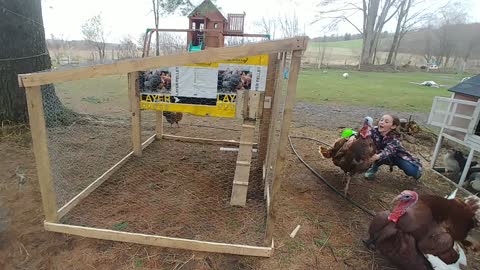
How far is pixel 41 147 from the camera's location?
190 cm

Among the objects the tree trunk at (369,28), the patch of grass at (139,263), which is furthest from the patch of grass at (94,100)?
the tree trunk at (369,28)

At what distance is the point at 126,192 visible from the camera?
2.67 metres

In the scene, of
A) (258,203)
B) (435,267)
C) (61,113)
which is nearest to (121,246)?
(258,203)

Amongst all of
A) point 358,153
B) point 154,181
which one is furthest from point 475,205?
point 154,181

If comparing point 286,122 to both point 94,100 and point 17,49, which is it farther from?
point 94,100

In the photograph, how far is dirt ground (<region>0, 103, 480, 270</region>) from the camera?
1.91 meters

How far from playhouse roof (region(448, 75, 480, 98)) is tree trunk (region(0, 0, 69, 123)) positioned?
18.5 ft

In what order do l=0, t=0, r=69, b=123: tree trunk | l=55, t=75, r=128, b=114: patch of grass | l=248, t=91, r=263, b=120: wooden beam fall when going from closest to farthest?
l=248, t=91, r=263, b=120: wooden beam → l=0, t=0, r=69, b=123: tree trunk → l=55, t=75, r=128, b=114: patch of grass

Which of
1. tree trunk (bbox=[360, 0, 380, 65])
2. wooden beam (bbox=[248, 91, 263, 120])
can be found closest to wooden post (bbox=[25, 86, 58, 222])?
wooden beam (bbox=[248, 91, 263, 120])

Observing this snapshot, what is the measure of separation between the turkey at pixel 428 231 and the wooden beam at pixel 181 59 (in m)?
1.34

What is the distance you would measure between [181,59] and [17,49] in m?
3.61

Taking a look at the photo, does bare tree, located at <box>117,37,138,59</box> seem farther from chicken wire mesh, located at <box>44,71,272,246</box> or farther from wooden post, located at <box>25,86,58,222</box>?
wooden post, located at <box>25,86,58,222</box>

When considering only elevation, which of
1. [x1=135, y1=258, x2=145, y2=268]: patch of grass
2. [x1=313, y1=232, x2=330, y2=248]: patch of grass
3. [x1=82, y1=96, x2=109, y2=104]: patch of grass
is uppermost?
[x1=82, y1=96, x2=109, y2=104]: patch of grass

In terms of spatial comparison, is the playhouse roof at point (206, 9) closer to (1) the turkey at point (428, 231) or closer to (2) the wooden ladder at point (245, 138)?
(2) the wooden ladder at point (245, 138)
